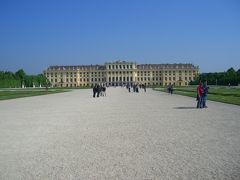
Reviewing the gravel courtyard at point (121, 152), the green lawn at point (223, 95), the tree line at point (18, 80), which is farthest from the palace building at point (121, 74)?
the gravel courtyard at point (121, 152)

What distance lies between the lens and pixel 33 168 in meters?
5.61

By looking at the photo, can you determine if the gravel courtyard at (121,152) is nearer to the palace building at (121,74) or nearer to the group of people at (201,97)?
the group of people at (201,97)

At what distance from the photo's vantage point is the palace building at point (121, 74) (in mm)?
146750

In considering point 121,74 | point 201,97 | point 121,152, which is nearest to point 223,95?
point 201,97

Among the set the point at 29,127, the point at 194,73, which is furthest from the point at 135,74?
the point at 29,127

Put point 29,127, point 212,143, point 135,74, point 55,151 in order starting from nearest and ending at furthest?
point 55,151 < point 212,143 < point 29,127 < point 135,74

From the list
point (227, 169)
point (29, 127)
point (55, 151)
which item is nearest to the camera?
point (227, 169)

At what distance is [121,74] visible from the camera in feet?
481

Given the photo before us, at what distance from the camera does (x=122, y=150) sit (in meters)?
6.93

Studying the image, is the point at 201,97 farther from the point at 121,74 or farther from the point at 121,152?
the point at 121,74

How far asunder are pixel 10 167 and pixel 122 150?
2.11 meters

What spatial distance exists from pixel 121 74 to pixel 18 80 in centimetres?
5024

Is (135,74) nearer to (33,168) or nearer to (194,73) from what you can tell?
(194,73)

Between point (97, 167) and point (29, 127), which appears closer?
point (97, 167)
